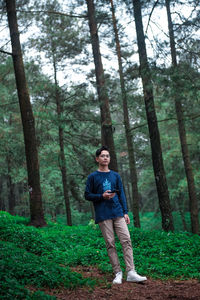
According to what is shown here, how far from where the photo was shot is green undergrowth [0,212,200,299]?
4.28 metres

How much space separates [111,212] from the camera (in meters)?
5.10

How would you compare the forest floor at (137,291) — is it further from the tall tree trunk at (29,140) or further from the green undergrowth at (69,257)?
the tall tree trunk at (29,140)

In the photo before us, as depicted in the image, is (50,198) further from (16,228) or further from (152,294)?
(152,294)

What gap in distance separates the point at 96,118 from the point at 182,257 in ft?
33.0

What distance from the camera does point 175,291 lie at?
Answer: 4.47 meters

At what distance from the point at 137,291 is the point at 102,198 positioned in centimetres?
149

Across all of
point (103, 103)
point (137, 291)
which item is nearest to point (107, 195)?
point (137, 291)

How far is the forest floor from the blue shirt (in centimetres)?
106

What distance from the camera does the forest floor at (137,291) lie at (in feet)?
13.4

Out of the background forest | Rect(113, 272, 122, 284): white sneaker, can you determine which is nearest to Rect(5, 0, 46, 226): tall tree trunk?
the background forest

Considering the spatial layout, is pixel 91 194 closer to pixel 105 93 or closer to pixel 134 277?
pixel 134 277

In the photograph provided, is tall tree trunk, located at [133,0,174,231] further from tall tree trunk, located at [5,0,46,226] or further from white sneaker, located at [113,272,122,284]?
white sneaker, located at [113,272,122,284]

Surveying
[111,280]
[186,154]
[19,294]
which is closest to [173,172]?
[186,154]

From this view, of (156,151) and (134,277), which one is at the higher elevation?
(156,151)
